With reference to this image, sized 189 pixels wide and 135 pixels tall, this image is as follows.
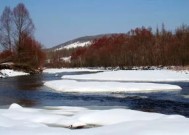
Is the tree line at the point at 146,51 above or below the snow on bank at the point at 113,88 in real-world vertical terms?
above

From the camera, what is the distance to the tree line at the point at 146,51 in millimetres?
94688

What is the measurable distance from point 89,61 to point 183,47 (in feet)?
163

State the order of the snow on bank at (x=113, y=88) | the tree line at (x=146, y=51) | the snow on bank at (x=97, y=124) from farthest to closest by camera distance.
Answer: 1. the tree line at (x=146, y=51)
2. the snow on bank at (x=113, y=88)
3. the snow on bank at (x=97, y=124)

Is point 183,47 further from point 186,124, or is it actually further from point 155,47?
point 186,124

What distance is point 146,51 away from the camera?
108m

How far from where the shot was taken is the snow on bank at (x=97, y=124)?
10023 millimetres

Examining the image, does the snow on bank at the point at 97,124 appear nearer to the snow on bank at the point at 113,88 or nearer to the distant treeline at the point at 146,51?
the snow on bank at the point at 113,88

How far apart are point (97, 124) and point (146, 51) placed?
97.0 m

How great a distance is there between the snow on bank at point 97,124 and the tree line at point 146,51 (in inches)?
3080

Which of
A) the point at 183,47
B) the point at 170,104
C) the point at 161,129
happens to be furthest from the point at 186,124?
the point at 183,47

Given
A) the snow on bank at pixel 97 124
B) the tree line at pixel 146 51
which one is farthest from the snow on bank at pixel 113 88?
the tree line at pixel 146 51

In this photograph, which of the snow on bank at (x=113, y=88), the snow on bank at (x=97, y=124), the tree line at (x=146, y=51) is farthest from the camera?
the tree line at (x=146, y=51)

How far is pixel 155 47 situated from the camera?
4279 inches

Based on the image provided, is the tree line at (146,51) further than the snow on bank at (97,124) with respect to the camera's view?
Yes
